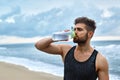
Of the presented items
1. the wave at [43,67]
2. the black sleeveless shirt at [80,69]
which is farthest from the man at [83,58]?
the wave at [43,67]

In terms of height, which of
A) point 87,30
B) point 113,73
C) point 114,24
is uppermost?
point 114,24

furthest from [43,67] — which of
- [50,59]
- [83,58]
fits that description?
[83,58]

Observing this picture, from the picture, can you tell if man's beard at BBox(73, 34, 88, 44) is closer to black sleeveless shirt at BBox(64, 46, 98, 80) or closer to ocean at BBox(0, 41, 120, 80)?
black sleeveless shirt at BBox(64, 46, 98, 80)

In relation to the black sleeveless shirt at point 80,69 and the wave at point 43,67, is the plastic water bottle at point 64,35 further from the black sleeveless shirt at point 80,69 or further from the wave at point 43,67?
the wave at point 43,67

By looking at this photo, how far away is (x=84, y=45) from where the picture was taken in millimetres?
3172

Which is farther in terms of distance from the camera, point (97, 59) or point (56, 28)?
point (56, 28)

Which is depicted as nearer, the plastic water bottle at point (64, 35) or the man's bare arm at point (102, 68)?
the plastic water bottle at point (64, 35)

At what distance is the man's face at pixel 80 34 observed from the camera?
3.05 meters

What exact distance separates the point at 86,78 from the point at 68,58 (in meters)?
0.22

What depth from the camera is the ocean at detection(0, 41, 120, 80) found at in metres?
11.2

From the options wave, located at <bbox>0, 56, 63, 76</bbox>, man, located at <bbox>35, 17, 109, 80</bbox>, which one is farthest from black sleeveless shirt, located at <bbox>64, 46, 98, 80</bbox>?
wave, located at <bbox>0, 56, 63, 76</bbox>

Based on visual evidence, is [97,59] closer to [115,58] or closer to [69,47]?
[69,47]

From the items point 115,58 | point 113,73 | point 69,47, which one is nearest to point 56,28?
point 115,58

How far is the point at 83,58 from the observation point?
312 centimetres
